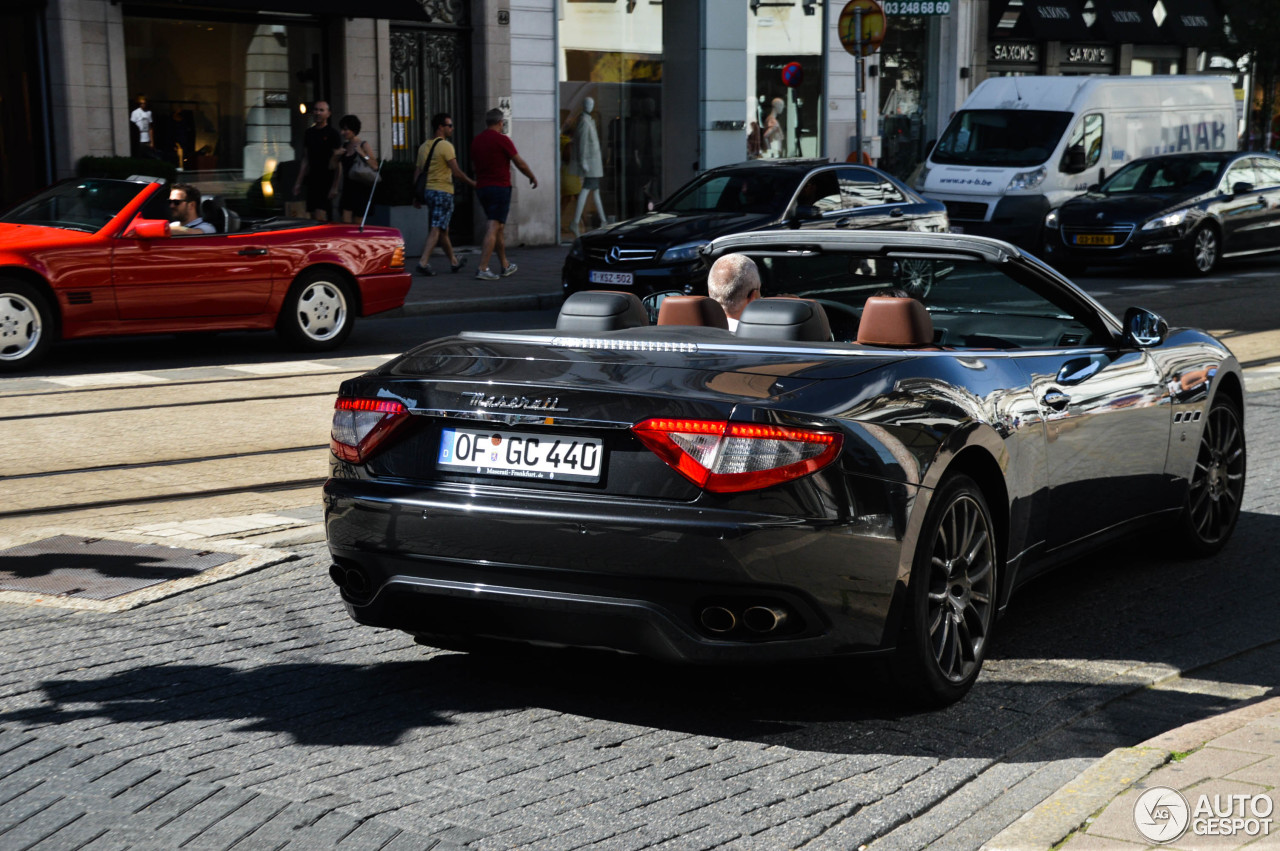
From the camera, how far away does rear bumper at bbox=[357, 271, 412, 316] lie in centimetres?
1387

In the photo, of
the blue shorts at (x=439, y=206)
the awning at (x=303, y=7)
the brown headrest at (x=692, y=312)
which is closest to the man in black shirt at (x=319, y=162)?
the blue shorts at (x=439, y=206)

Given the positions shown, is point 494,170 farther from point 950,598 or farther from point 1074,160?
point 950,598

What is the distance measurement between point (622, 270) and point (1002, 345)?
33.0 ft

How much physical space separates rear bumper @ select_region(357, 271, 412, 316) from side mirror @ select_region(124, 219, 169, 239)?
1894mm

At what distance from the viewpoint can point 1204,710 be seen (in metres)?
4.53

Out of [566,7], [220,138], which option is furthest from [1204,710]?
[566,7]

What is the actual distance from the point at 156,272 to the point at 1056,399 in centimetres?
894

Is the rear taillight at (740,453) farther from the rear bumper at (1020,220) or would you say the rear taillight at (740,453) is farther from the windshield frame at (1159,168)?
the rear bumper at (1020,220)

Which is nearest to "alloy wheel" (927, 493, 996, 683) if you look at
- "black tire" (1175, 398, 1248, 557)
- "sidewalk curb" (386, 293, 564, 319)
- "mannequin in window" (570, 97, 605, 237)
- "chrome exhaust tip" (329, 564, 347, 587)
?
"chrome exhaust tip" (329, 564, 347, 587)

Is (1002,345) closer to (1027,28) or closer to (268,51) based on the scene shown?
(268,51)

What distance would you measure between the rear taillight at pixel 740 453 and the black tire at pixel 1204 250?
58.0 ft

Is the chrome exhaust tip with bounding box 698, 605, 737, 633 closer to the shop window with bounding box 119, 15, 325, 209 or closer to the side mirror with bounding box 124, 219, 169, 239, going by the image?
the side mirror with bounding box 124, 219, 169, 239

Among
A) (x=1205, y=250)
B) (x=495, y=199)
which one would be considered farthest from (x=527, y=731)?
(x=1205, y=250)

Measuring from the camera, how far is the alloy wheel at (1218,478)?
6321 mm
